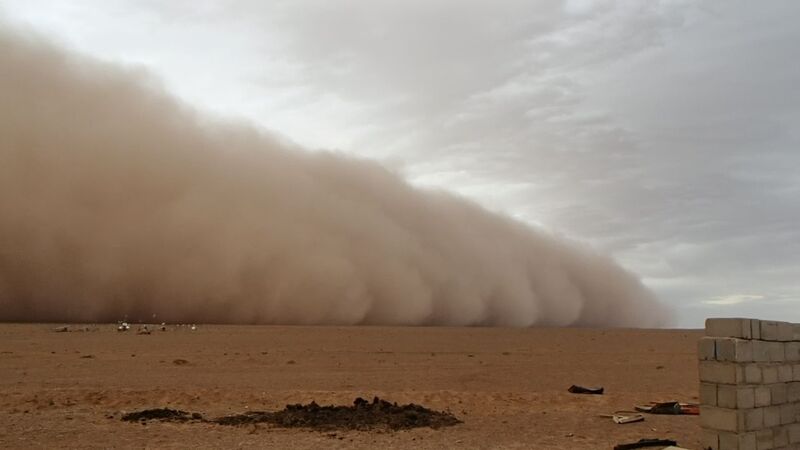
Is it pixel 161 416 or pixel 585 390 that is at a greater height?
pixel 585 390

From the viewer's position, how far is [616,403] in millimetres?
17594

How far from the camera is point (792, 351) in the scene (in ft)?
36.8

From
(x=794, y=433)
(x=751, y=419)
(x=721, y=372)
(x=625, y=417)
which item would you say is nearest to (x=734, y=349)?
(x=721, y=372)

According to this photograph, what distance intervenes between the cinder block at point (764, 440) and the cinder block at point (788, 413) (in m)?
0.43

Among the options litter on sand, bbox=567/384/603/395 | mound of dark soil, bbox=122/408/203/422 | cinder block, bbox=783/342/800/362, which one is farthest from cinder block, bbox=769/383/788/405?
mound of dark soil, bbox=122/408/203/422

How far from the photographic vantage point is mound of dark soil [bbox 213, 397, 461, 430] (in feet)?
46.6

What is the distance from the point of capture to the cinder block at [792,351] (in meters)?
11.1

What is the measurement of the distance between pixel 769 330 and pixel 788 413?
1310mm

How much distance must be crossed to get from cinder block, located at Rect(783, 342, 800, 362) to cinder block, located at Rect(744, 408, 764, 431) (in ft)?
3.77

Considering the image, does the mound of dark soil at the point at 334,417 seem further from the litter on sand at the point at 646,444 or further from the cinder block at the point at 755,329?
the cinder block at the point at 755,329

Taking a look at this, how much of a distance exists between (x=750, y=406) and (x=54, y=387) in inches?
632

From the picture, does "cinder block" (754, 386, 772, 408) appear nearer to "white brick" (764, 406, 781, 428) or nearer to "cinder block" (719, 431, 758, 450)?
"white brick" (764, 406, 781, 428)

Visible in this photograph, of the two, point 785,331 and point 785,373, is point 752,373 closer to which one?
point 785,373

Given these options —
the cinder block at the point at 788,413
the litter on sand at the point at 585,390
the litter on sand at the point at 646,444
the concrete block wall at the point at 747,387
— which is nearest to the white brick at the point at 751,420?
the concrete block wall at the point at 747,387
